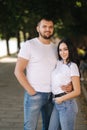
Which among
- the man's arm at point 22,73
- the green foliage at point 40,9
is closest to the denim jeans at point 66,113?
the man's arm at point 22,73

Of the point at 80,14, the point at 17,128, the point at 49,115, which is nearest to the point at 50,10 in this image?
the point at 80,14

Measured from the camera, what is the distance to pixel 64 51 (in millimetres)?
5039

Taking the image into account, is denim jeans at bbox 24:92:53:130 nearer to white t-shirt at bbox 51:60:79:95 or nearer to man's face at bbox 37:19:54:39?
white t-shirt at bbox 51:60:79:95

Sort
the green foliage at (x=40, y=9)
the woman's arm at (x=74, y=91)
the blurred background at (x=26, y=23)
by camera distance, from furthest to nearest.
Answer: the green foliage at (x=40, y=9)
the blurred background at (x=26, y=23)
the woman's arm at (x=74, y=91)

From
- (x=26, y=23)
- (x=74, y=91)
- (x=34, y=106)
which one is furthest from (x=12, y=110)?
(x=26, y=23)

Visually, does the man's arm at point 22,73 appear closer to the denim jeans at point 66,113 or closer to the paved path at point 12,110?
the denim jeans at point 66,113

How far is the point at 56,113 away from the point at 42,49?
78cm

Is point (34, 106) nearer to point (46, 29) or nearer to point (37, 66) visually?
point (37, 66)

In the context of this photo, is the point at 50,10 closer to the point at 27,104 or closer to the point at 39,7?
the point at 39,7

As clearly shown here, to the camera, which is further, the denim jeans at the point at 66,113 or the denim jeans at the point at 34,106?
the denim jeans at the point at 34,106

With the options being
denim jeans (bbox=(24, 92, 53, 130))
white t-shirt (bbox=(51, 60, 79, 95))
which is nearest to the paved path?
denim jeans (bbox=(24, 92, 53, 130))

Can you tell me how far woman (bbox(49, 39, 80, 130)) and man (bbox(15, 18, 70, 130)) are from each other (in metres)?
0.12

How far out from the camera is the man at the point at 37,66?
5070mm

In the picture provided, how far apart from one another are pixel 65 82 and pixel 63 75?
84 mm
